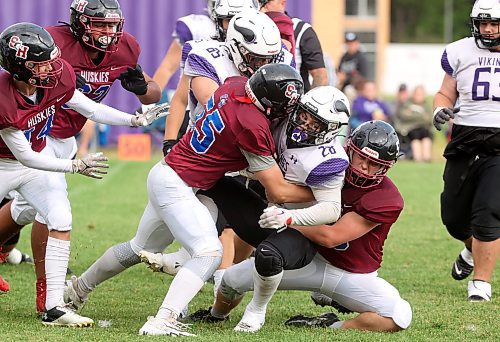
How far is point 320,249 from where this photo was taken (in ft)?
15.9

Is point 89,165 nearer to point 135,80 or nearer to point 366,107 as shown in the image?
point 135,80

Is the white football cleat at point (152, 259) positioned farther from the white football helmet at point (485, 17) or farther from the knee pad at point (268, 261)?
the white football helmet at point (485, 17)

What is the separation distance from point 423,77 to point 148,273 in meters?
30.2

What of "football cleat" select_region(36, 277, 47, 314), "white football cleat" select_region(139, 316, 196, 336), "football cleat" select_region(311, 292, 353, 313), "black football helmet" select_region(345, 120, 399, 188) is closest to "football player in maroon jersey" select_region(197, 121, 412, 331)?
"black football helmet" select_region(345, 120, 399, 188)

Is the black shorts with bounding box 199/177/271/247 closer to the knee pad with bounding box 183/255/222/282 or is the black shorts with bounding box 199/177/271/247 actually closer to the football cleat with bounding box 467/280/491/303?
the knee pad with bounding box 183/255/222/282

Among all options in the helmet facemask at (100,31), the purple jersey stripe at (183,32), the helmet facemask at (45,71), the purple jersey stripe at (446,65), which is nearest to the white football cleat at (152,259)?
the helmet facemask at (45,71)

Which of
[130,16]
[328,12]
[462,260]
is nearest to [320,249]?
[462,260]

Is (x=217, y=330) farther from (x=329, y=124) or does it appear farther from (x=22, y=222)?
(x=22, y=222)

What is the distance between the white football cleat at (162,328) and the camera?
4535 mm

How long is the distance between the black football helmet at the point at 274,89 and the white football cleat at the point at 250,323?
97 centimetres

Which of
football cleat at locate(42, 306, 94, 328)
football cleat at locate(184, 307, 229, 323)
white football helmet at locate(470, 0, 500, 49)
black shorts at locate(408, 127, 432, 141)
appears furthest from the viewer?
black shorts at locate(408, 127, 432, 141)

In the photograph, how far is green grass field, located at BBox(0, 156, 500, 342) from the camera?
4.68 metres

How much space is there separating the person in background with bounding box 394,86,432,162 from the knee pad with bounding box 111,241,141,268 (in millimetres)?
10602

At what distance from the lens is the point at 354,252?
15.9 ft
